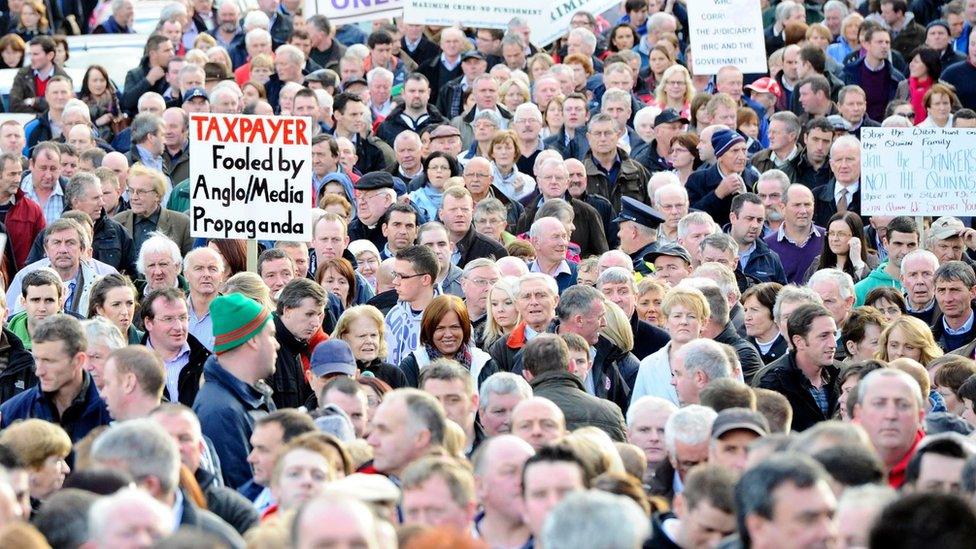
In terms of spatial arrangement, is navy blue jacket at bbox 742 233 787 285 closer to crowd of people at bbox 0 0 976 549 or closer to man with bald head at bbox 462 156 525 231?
crowd of people at bbox 0 0 976 549

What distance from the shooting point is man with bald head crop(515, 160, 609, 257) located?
16094 millimetres

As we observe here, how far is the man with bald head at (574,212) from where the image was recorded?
16094 millimetres

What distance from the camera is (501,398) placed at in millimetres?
→ 9734

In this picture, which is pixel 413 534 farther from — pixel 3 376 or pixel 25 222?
pixel 25 222

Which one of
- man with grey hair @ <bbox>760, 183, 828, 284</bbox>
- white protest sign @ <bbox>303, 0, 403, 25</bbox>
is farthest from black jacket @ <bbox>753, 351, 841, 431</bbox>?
white protest sign @ <bbox>303, 0, 403, 25</bbox>

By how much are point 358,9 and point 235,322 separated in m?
12.3

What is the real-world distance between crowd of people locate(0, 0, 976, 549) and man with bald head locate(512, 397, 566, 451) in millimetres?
19

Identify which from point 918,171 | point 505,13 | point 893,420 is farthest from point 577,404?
point 505,13

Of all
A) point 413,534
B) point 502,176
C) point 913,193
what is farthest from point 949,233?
point 413,534

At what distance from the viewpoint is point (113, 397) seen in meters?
9.17

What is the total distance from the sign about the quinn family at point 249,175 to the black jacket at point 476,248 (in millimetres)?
2026

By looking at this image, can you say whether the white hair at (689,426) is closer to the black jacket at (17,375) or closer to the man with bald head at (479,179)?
the black jacket at (17,375)

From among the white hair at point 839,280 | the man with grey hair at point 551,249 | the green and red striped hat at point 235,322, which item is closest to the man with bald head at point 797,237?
the man with grey hair at point 551,249

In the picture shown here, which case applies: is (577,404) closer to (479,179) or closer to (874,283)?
(874,283)
